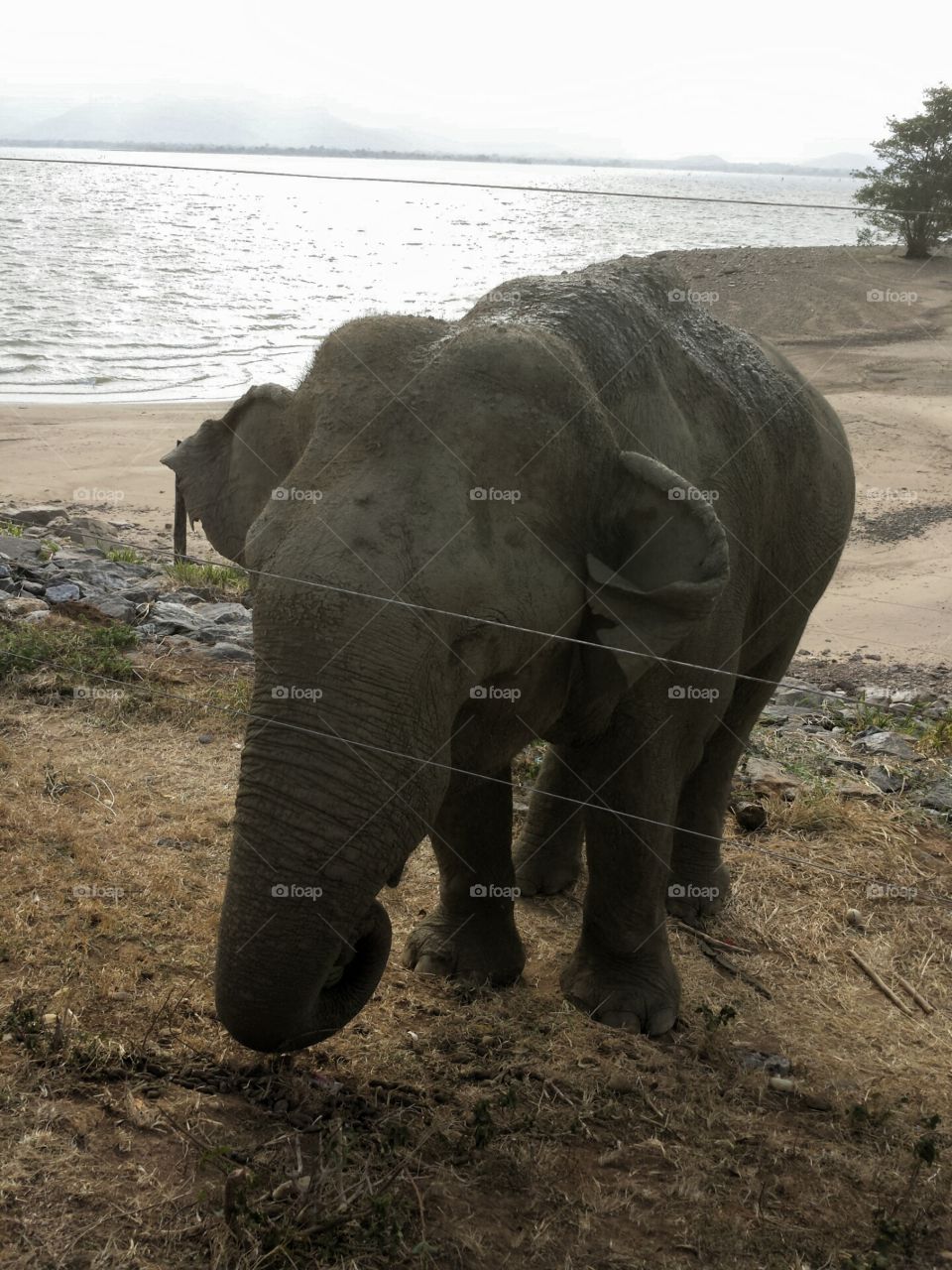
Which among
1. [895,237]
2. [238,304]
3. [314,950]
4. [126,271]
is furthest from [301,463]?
[126,271]

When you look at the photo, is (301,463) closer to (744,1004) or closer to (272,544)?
(272,544)

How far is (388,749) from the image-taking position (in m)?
3.59

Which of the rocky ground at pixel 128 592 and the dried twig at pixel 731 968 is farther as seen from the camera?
the rocky ground at pixel 128 592

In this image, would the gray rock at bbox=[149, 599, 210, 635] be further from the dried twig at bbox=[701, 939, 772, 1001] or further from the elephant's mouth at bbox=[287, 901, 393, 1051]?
the elephant's mouth at bbox=[287, 901, 393, 1051]

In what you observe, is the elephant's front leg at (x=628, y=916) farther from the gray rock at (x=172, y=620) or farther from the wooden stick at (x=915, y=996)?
the gray rock at (x=172, y=620)

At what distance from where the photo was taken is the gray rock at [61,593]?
1026cm

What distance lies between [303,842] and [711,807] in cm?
400

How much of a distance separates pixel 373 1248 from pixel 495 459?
235cm
